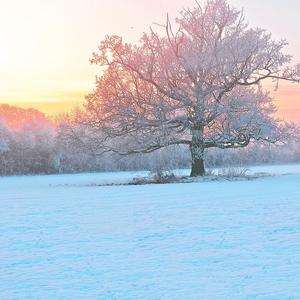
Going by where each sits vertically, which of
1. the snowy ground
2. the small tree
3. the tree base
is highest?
the small tree

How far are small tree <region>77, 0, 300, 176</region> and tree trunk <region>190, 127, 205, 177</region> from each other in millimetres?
55

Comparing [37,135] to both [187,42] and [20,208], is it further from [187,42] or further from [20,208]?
[20,208]

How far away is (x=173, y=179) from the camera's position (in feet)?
100

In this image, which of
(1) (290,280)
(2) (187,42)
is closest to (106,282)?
(1) (290,280)

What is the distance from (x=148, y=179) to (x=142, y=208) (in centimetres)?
1558

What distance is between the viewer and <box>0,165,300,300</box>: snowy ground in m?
6.92

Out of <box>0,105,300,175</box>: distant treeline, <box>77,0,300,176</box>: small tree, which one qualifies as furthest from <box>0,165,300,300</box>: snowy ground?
<box>0,105,300,175</box>: distant treeline

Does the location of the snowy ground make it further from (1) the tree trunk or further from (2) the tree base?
(2) the tree base

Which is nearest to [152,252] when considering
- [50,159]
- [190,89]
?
[190,89]

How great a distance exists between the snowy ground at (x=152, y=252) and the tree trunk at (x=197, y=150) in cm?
1509

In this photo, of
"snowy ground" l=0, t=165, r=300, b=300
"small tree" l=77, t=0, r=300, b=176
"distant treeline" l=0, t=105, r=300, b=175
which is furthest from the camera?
"distant treeline" l=0, t=105, r=300, b=175

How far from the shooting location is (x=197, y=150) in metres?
31.8

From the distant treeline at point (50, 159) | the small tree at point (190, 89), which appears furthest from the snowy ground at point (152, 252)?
the distant treeline at point (50, 159)

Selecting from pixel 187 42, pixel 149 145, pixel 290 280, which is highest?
pixel 187 42
